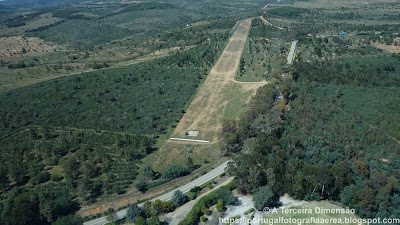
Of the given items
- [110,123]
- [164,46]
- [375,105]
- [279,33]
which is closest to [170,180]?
[110,123]

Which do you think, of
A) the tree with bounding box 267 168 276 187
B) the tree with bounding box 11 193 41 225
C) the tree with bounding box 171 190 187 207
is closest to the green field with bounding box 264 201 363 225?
the tree with bounding box 267 168 276 187

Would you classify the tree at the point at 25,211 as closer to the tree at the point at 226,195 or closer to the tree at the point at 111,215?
the tree at the point at 111,215

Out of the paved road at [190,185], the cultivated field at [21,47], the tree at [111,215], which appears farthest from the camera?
the cultivated field at [21,47]

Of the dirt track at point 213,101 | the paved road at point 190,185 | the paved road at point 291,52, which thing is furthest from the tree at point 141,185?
the paved road at point 291,52

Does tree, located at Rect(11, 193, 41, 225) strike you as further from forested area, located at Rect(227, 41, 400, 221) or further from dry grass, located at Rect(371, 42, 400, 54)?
dry grass, located at Rect(371, 42, 400, 54)

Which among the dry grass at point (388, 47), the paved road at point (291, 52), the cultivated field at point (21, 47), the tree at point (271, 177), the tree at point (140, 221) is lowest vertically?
the tree at point (140, 221)

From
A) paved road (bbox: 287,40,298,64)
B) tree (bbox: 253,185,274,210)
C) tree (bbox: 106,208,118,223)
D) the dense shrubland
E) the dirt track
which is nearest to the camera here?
tree (bbox: 106,208,118,223)

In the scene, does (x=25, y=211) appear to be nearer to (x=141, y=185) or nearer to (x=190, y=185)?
(x=141, y=185)

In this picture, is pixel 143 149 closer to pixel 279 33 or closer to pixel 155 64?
pixel 155 64
